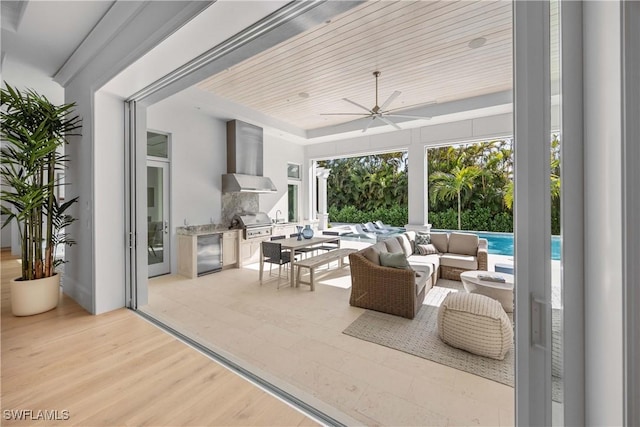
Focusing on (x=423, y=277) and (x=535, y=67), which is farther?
(x=423, y=277)

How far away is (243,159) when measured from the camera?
6.04 m

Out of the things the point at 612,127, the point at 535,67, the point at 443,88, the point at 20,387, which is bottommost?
the point at 20,387

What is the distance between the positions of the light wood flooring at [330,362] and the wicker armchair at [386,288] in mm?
210

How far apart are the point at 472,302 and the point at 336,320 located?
140 cm

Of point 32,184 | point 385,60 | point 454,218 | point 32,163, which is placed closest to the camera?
point 32,163

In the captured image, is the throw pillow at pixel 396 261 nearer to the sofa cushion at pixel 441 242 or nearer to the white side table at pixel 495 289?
the white side table at pixel 495 289

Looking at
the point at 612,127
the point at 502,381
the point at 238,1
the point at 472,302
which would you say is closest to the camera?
the point at 612,127

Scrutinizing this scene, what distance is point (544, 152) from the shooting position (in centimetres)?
91

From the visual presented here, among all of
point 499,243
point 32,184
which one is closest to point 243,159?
point 32,184

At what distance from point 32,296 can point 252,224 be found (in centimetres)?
351

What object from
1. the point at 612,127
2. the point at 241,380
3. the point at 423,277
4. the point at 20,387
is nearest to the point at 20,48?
the point at 20,387

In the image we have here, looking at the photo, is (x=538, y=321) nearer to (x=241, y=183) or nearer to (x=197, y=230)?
(x=197, y=230)

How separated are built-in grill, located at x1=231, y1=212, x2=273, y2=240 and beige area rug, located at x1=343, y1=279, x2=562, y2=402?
11.1 feet

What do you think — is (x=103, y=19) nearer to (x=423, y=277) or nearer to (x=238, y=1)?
(x=238, y=1)
